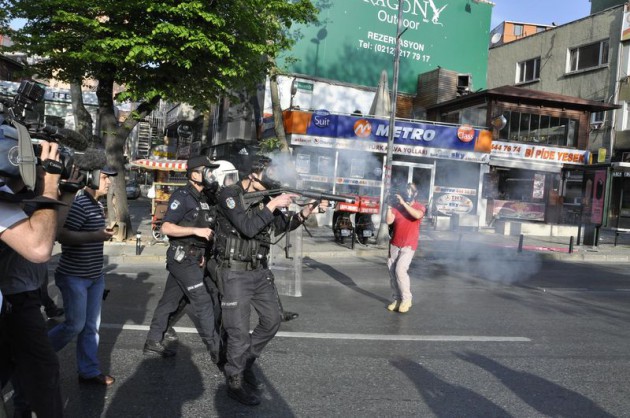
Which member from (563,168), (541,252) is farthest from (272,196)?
(563,168)

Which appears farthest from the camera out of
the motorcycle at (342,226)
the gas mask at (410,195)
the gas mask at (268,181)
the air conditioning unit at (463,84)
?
the air conditioning unit at (463,84)

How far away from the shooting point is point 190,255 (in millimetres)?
4383

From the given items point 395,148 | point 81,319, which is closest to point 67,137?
point 81,319

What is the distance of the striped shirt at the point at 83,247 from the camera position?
3.54 meters

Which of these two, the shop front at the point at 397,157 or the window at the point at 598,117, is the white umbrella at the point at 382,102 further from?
the window at the point at 598,117

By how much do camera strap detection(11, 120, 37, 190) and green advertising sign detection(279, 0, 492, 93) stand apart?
1987cm

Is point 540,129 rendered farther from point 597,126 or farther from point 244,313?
point 244,313

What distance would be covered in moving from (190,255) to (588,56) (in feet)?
85.7

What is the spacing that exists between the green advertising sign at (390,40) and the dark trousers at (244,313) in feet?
60.0

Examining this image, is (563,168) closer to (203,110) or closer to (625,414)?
(203,110)

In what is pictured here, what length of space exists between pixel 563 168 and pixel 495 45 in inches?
513

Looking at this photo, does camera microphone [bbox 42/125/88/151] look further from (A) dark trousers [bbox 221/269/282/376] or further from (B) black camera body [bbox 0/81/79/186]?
(A) dark trousers [bbox 221/269/282/376]

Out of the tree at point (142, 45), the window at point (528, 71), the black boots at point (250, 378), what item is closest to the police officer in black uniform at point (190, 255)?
the black boots at point (250, 378)

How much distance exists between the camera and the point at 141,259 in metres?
10.2
